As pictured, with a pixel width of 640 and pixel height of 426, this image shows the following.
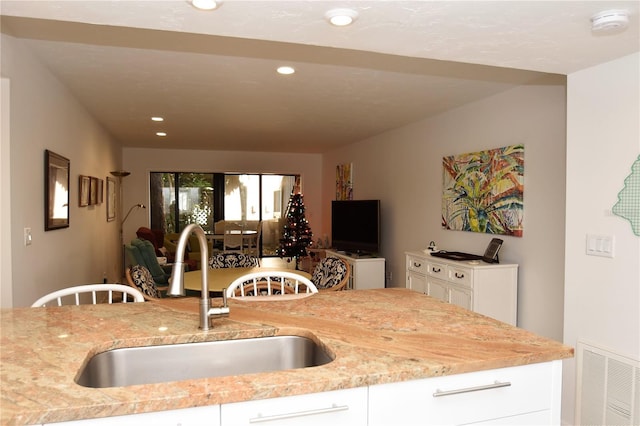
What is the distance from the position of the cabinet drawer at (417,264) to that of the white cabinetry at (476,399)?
314 cm

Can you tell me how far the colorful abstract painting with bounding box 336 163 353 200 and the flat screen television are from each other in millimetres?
777

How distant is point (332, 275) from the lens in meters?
4.09

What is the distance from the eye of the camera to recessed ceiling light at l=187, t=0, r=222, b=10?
1730 mm

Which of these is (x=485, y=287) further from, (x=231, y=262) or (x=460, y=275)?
(x=231, y=262)

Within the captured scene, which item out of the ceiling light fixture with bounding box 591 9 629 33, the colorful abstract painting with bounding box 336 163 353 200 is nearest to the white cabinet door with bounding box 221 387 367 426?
the ceiling light fixture with bounding box 591 9 629 33

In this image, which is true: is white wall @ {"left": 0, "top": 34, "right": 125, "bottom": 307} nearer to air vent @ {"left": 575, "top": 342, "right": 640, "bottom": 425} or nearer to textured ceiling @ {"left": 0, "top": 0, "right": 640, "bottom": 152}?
textured ceiling @ {"left": 0, "top": 0, "right": 640, "bottom": 152}

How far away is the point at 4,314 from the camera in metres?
1.82

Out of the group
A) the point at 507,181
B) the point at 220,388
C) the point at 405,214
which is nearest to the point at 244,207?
the point at 405,214

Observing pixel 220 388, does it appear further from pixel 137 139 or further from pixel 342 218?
pixel 137 139

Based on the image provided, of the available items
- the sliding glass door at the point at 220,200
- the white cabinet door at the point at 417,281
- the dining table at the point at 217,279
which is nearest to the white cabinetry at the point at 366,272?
the white cabinet door at the point at 417,281

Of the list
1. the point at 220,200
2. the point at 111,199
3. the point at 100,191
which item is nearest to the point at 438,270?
the point at 100,191

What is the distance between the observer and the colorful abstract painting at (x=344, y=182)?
26.3 ft

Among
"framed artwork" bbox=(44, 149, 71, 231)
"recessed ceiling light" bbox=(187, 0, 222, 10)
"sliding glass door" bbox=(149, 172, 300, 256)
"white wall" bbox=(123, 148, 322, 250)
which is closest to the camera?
"recessed ceiling light" bbox=(187, 0, 222, 10)

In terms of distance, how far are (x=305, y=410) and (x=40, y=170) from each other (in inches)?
117
